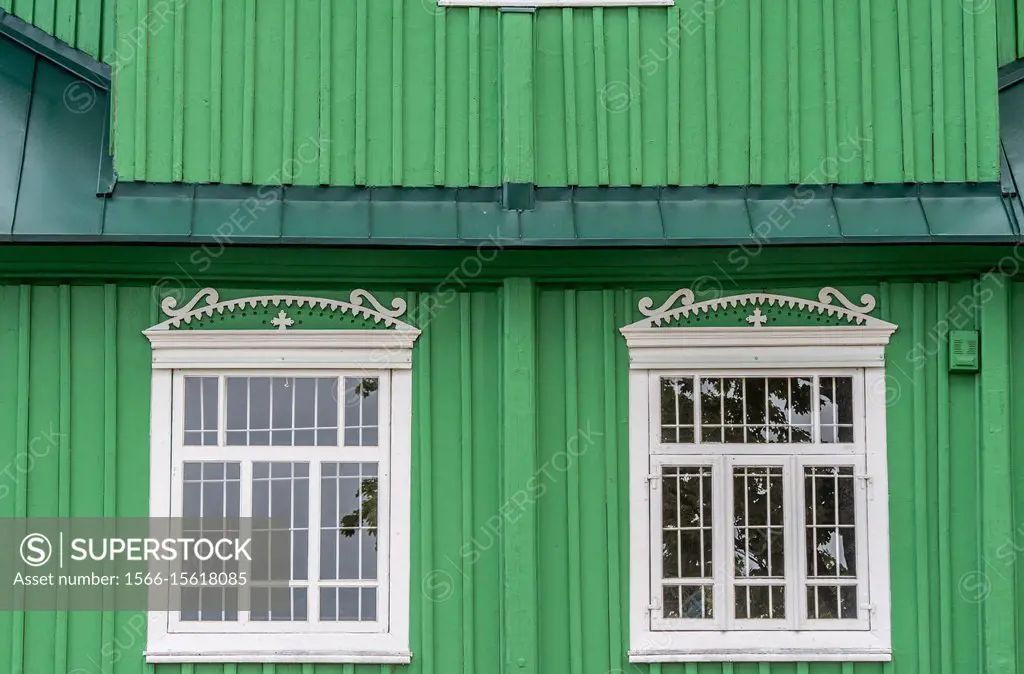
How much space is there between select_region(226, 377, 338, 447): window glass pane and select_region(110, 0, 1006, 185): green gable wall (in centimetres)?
136

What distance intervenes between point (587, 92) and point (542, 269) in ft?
3.99

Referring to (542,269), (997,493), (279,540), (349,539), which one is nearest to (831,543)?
(997,493)

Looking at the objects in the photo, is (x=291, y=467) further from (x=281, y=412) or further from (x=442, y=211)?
(x=442, y=211)

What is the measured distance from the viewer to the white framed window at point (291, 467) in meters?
7.87

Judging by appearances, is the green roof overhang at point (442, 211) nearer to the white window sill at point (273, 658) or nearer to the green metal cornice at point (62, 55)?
the green metal cornice at point (62, 55)

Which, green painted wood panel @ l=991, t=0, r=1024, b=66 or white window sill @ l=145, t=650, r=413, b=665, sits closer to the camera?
white window sill @ l=145, t=650, r=413, b=665

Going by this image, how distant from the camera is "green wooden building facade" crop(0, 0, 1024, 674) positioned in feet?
25.5

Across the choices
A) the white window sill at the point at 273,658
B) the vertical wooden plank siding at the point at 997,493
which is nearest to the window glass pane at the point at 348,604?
the white window sill at the point at 273,658

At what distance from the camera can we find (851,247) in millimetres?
7797

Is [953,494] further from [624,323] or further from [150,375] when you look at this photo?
[150,375]

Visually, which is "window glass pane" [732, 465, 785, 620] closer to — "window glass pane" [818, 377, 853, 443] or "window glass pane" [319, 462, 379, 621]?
"window glass pane" [818, 377, 853, 443]

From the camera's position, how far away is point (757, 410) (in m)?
8.01

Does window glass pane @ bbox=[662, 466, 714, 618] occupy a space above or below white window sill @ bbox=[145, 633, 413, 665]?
above

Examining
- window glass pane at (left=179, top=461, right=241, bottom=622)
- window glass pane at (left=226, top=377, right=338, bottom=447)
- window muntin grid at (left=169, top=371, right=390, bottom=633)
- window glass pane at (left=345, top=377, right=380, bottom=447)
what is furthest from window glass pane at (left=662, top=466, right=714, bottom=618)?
window glass pane at (left=179, top=461, right=241, bottom=622)
